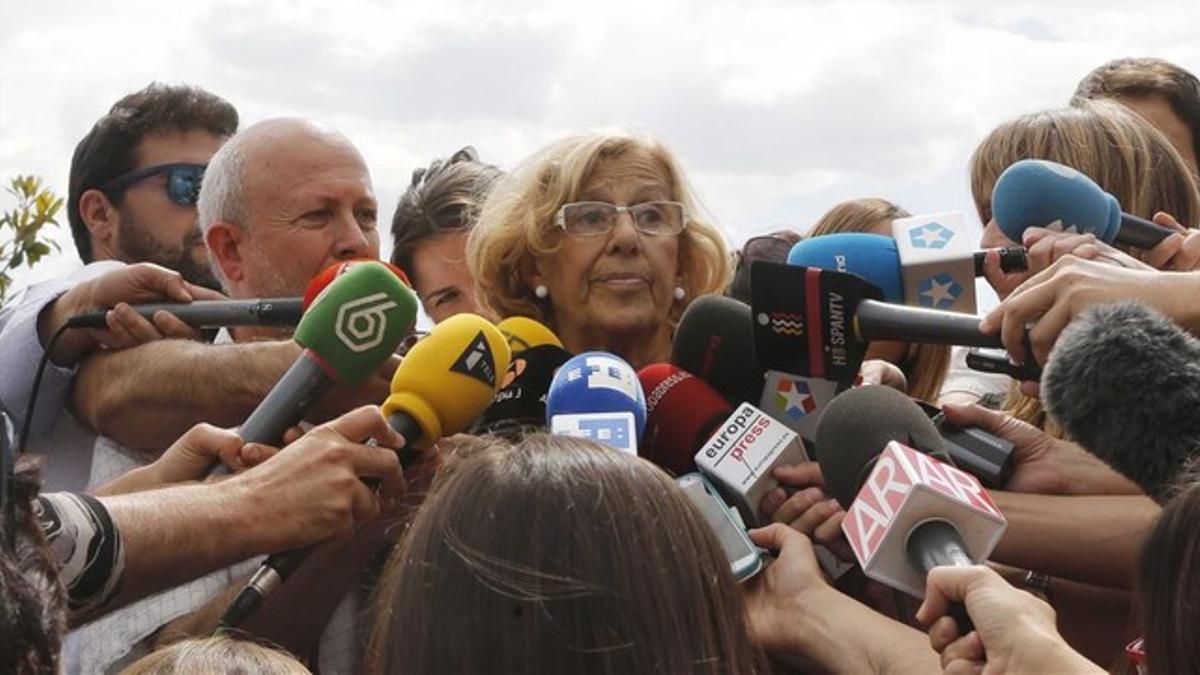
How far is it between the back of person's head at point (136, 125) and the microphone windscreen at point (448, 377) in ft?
A: 6.98

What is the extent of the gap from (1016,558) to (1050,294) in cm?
52

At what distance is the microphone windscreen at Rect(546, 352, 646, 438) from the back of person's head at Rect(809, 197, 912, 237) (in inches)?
69.5

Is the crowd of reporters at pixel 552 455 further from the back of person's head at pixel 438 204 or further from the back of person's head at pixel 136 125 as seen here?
the back of person's head at pixel 438 204

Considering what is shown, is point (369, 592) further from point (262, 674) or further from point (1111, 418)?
point (1111, 418)

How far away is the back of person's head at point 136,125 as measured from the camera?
4.35 metres

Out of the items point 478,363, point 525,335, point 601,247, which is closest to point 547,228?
point 601,247

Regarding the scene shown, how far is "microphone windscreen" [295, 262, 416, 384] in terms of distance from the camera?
2.48m

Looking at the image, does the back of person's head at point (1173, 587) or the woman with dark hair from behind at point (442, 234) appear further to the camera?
the woman with dark hair from behind at point (442, 234)

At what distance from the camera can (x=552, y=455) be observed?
1.68 m

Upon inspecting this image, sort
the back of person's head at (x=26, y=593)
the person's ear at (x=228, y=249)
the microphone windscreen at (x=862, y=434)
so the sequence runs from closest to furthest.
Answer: the back of person's head at (x=26, y=593) < the microphone windscreen at (x=862, y=434) < the person's ear at (x=228, y=249)

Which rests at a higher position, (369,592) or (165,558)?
(165,558)

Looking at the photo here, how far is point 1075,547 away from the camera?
250 cm

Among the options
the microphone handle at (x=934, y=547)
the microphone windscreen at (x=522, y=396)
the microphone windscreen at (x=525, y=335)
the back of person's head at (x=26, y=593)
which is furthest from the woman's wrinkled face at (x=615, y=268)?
the back of person's head at (x=26, y=593)

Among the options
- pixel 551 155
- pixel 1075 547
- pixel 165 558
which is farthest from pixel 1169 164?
pixel 165 558
